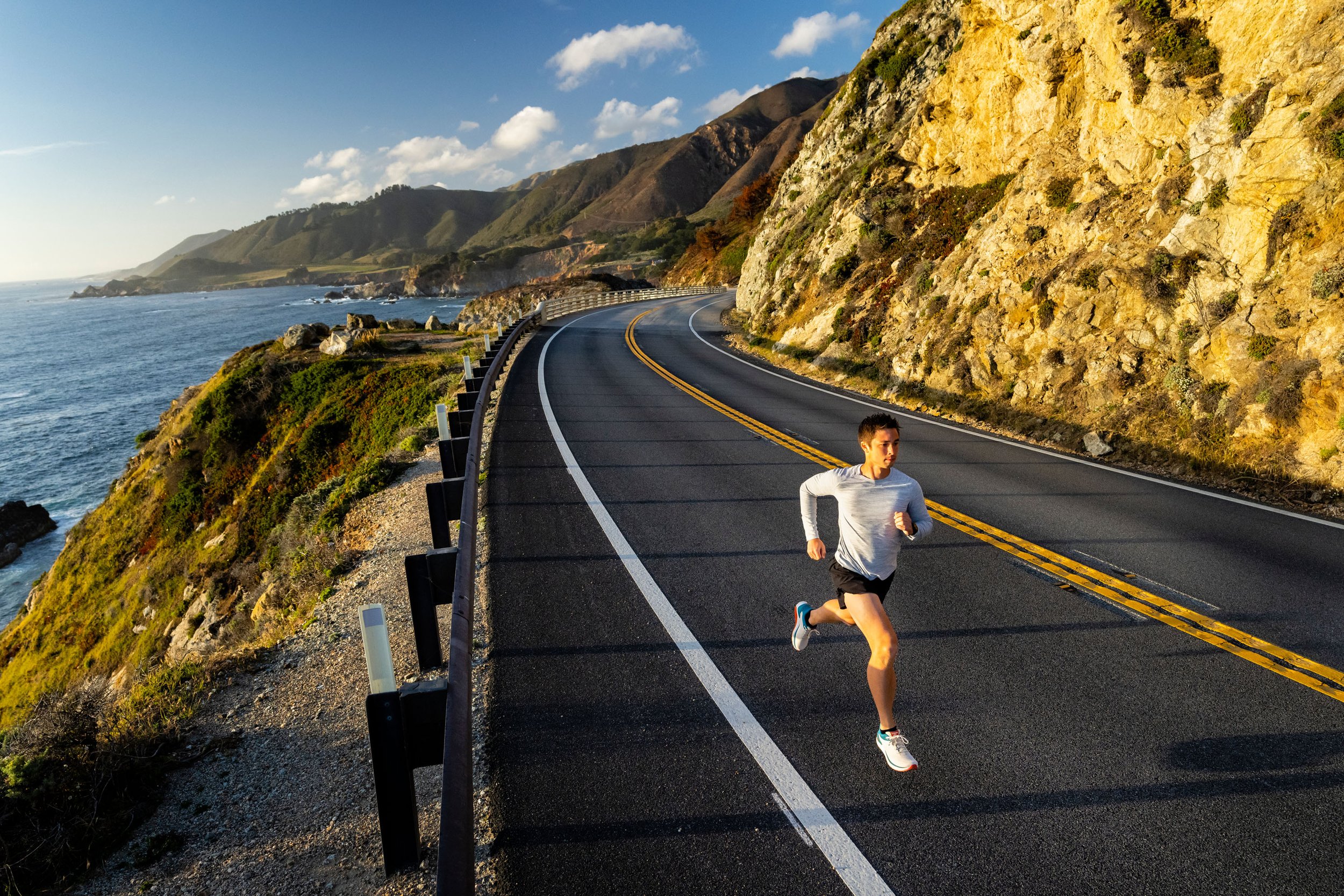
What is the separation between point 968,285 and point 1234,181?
6.11 m

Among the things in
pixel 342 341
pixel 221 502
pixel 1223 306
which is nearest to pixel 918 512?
pixel 1223 306

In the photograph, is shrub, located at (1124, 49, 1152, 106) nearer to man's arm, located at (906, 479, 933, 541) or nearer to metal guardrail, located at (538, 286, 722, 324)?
man's arm, located at (906, 479, 933, 541)

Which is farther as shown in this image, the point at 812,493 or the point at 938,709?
the point at 812,493

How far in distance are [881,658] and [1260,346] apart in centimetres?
1052

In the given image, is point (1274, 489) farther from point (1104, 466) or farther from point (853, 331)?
point (853, 331)

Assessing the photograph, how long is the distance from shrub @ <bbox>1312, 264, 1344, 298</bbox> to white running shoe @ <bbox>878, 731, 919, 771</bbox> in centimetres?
1078

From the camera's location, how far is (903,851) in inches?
132

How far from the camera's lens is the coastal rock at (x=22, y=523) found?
93.2ft

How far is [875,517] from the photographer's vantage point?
436 cm

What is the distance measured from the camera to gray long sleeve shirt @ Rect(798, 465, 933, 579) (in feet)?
14.3

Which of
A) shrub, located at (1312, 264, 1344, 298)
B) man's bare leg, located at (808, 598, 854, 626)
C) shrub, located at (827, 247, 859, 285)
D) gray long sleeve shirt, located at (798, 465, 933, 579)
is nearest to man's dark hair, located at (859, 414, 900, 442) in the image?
gray long sleeve shirt, located at (798, 465, 933, 579)

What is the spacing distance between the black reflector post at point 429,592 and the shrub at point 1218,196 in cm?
1403

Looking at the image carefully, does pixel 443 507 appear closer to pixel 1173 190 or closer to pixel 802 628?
pixel 802 628

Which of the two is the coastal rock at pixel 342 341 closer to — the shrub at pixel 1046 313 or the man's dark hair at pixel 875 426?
the shrub at pixel 1046 313
